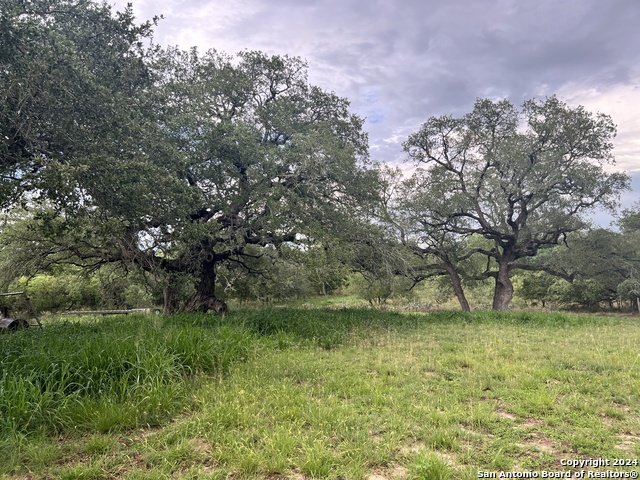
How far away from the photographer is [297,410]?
11.9ft

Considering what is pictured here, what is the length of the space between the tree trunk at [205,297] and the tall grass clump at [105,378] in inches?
246

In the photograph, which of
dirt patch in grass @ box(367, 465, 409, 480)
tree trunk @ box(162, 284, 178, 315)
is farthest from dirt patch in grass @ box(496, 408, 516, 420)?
tree trunk @ box(162, 284, 178, 315)

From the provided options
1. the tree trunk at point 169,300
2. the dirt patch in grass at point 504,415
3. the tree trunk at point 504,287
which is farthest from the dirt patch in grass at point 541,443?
the tree trunk at point 504,287

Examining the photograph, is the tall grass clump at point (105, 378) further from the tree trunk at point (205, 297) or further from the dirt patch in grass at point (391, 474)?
the tree trunk at point (205, 297)

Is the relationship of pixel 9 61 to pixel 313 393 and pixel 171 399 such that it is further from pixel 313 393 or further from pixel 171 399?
pixel 313 393

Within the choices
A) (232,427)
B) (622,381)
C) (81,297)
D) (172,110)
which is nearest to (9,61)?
(172,110)

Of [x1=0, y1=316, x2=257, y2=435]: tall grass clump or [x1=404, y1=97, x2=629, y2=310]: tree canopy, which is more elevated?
[x1=404, y1=97, x2=629, y2=310]: tree canopy

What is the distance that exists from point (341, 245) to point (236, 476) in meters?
8.13

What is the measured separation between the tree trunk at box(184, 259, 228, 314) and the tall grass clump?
624cm

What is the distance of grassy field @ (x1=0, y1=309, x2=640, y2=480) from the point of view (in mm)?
2746

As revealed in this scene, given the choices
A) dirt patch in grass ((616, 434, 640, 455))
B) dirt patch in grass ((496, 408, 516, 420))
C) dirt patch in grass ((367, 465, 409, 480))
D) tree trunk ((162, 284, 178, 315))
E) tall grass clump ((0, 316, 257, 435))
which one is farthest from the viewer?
tree trunk ((162, 284, 178, 315))

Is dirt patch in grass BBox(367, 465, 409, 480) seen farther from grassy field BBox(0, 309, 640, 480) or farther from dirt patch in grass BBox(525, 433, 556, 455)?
dirt patch in grass BBox(525, 433, 556, 455)

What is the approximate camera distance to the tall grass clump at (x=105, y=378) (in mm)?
3383

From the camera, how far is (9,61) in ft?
19.1
